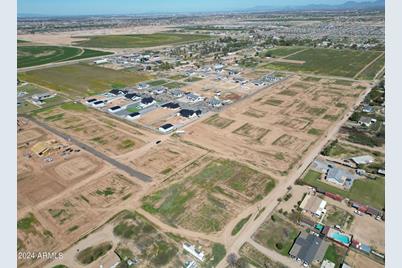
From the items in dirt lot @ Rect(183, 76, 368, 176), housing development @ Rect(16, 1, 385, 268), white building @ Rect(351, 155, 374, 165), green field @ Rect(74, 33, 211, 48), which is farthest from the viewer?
green field @ Rect(74, 33, 211, 48)

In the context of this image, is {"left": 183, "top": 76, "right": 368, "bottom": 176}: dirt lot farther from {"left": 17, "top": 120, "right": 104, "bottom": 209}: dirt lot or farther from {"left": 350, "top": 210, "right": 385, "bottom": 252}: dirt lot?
{"left": 17, "top": 120, "right": 104, "bottom": 209}: dirt lot

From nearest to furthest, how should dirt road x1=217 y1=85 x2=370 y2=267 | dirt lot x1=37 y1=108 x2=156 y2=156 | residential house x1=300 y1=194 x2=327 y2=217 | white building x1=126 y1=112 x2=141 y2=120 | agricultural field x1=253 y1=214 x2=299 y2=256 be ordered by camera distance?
1. agricultural field x1=253 y1=214 x2=299 y2=256
2. dirt road x1=217 y1=85 x2=370 y2=267
3. residential house x1=300 y1=194 x2=327 y2=217
4. dirt lot x1=37 y1=108 x2=156 y2=156
5. white building x1=126 y1=112 x2=141 y2=120

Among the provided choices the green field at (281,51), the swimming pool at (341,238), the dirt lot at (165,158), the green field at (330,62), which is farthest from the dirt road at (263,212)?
the green field at (281,51)

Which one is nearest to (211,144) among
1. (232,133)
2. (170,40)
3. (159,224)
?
(232,133)

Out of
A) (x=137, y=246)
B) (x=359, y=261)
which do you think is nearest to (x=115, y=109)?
(x=137, y=246)

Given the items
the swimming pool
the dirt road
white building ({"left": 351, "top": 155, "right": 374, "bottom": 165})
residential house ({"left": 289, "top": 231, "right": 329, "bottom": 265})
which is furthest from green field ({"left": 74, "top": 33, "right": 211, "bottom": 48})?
the swimming pool

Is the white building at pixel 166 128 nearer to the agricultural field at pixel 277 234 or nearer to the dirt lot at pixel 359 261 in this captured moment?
the agricultural field at pixel 277 234
